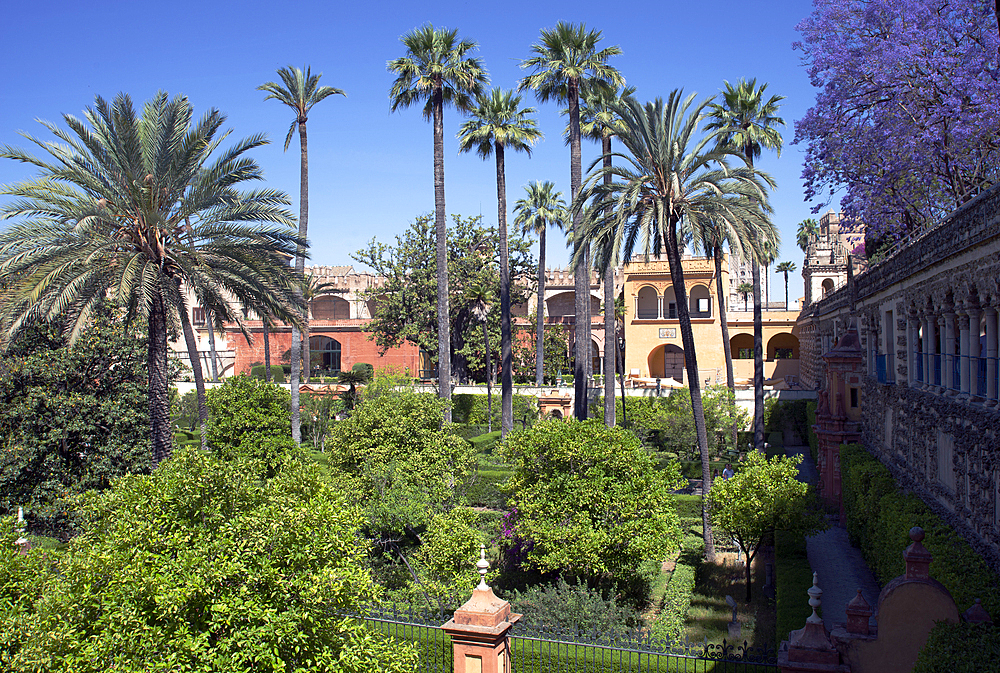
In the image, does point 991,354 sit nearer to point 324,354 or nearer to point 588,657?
point 588,657

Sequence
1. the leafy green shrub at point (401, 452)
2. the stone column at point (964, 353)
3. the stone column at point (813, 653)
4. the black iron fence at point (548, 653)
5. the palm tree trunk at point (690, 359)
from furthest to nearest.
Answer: the palm tree trunk at point (690, 359)
the leafy green shrub at point (401, 452)
the stone column at point (964, 353)
the black iron fence at point (548, 653)
the stone column at point (813, 653)

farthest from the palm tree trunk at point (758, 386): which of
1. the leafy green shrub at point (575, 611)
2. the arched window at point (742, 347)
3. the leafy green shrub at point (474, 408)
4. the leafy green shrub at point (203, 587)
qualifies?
the arched window at point (742, 347)

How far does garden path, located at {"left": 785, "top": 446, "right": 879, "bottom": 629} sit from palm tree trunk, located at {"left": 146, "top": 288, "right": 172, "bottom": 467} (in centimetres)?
1234

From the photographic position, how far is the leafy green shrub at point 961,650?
6.24m

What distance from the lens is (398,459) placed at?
19422 millimetres

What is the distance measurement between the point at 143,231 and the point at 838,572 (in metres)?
16.2

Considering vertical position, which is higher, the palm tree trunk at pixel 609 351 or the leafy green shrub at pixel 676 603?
the palm tree trunk at pixel 609 351

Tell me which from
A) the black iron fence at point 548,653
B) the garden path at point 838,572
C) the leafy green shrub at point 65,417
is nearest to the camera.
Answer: the black iron fence at point 548,653

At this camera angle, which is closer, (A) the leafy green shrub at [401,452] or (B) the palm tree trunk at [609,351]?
(A) the leafy green shrub at [401,452]

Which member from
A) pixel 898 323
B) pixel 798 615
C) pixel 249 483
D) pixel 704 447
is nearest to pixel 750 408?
pixel 704 447

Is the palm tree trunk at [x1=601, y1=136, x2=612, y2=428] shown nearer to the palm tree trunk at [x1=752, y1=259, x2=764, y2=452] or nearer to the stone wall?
the palm tree trunk at [x1=752, y1=259, x2=764, y2=452]

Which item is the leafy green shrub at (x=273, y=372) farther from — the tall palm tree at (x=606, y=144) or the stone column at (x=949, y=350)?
the stone column at (x=949, y=350)

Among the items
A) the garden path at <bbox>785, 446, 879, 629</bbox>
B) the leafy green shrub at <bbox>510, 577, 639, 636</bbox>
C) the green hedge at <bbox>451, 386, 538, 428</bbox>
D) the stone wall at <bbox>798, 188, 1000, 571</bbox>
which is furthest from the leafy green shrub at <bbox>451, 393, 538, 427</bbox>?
the leafy green shrub at <bbox>510, 577, 639, 636</bbox>

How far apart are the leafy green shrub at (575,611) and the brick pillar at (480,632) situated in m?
2.52
